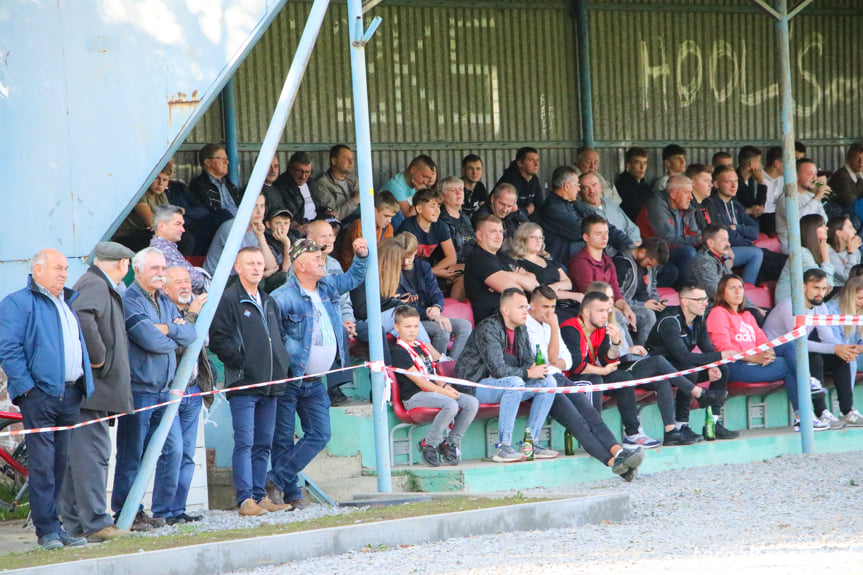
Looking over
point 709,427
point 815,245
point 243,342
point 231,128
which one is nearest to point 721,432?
point 709,427

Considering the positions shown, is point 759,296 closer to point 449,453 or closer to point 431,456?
point 449,453

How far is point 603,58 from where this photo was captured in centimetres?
1451

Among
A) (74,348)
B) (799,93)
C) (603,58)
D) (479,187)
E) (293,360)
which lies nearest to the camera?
(74,348)

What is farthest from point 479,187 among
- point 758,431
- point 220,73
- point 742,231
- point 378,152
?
point 220,73

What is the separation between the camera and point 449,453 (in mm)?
9141

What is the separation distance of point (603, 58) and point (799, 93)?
2691 mm

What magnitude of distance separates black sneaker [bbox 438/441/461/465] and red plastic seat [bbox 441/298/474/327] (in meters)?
1.39

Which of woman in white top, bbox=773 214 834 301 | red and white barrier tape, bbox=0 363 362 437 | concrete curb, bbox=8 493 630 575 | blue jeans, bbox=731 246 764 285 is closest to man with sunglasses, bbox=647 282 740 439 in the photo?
blue jeans, bbox=731 246 764 285

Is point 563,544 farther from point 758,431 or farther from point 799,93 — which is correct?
point 799,93

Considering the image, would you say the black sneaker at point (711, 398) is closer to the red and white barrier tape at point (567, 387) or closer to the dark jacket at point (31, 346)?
the red and white barrier tape at point (567, 387)

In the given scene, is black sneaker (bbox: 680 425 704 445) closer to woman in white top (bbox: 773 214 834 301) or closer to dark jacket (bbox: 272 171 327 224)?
woman in white top (bbox: 773 214 834 301)

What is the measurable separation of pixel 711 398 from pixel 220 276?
4.51 metres

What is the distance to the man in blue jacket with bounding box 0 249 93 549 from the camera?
6820 millimetres

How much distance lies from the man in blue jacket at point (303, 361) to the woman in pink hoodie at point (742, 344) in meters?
3.72
